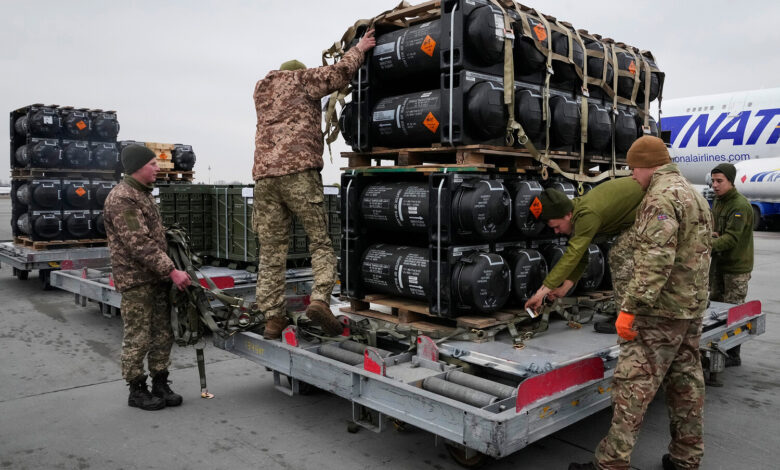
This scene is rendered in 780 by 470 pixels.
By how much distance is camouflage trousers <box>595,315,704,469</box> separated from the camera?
3.54 metres

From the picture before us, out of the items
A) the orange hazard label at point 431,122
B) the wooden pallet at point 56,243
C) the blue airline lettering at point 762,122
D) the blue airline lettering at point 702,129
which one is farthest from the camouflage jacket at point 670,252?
the blue airline lettering at point 702,129

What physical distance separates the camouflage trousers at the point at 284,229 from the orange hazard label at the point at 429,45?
52.4 inches

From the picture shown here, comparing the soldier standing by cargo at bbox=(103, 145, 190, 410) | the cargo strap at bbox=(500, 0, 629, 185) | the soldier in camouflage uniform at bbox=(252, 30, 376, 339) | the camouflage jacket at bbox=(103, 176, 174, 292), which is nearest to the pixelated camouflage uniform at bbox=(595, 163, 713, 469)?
the cargo strap at bbox=(500, 0, 629, 185)

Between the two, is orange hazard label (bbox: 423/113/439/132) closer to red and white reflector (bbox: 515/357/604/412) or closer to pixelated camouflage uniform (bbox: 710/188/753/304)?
red and white reflector (bbox: 515/357/604/412)

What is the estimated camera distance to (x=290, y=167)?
4.95 m

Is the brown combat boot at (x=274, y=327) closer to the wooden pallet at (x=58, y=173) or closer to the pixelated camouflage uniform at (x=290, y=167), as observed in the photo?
the pixelated camouflage uniform at (x=290, y=167)

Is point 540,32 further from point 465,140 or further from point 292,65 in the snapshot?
point 292,65

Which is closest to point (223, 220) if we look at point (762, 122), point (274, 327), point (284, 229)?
point (284, 229)

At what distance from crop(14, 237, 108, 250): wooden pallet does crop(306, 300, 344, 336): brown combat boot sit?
8.12 meters

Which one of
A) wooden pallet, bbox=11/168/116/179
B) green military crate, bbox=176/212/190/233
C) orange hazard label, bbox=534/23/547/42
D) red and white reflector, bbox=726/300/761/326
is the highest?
orange hazard label, bbox=534/23/547/42

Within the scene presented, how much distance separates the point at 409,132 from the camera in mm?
5109

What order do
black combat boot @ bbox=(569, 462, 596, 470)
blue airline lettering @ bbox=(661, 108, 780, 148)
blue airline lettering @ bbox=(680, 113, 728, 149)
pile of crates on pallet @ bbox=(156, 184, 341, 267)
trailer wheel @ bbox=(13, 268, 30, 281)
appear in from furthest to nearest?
blue airline lettering @ bbox=(680, 113, 728, 149) → blue airline lettering @ bbox=(661, 108, 780, 148) → trailer wheel @ bbox=(13, 268, 30, 281) → pile of crates on pallet @ bbox=(156, 184, 341, 267) → black combat boot @ bbox=(569, 462, 596, 470)

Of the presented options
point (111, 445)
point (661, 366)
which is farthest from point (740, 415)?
point (111, 445)

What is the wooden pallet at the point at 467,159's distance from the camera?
4.79 m
